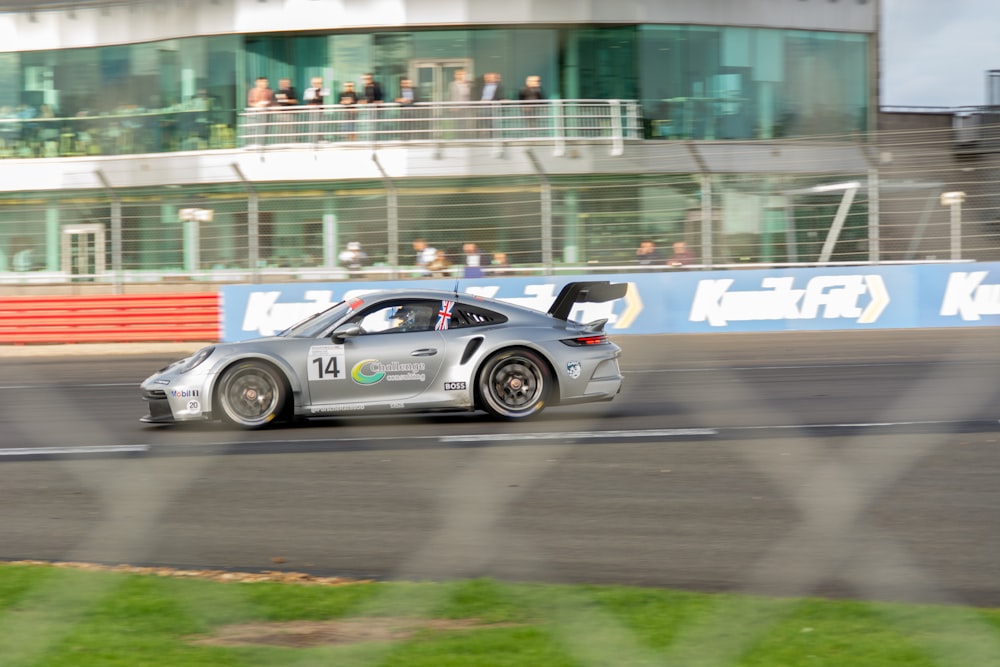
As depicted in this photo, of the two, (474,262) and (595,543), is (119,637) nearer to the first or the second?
(595,543)

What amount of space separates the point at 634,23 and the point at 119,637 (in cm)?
2573

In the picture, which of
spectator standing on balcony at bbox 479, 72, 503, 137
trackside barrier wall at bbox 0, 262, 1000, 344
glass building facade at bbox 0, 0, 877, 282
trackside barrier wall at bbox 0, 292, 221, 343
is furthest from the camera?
spectator standing on balcony at bbox 479, 72, 503, 137

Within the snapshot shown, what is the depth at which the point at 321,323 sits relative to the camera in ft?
32.1

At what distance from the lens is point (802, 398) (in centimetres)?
1116

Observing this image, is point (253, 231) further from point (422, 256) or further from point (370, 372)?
point (370, 372)

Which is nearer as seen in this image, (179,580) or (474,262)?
(179,580)

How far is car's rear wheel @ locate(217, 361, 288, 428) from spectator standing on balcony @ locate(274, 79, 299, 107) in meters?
18.6

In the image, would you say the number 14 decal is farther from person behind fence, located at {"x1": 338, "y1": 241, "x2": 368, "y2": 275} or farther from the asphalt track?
person behind fence, located at {"x1": 338, "y1": 241, "x2": 368, "y2": 275}

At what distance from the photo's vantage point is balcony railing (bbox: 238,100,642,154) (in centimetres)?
2623

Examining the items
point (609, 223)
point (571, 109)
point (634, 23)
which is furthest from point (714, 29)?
point (609, 223)

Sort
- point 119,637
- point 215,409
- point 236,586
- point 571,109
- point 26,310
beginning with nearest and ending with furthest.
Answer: point 119,637 → point 236,586 → point 215,409 → point 26,310 → point 571,109

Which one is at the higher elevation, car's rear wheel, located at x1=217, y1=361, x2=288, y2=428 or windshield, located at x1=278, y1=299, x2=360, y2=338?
windshield, located at x1=278, y1=299, x2=360, y2=338

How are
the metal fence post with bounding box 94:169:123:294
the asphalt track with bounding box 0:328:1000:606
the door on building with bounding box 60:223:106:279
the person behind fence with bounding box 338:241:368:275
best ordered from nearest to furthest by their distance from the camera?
1. the asphalt track with bounding box 0:328:1000:606
2. the person behind fence with bounding box 338:241:368:275
3. the metal fence post with bounding box 94:169:123:294
4. the door on building with bounding box 60:223:106:279

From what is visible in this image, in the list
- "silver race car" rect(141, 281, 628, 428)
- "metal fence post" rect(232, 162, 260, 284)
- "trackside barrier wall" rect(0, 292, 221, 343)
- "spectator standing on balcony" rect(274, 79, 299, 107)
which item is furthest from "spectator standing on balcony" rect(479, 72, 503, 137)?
"silver race car" rect(141, 281, 628, 428)
